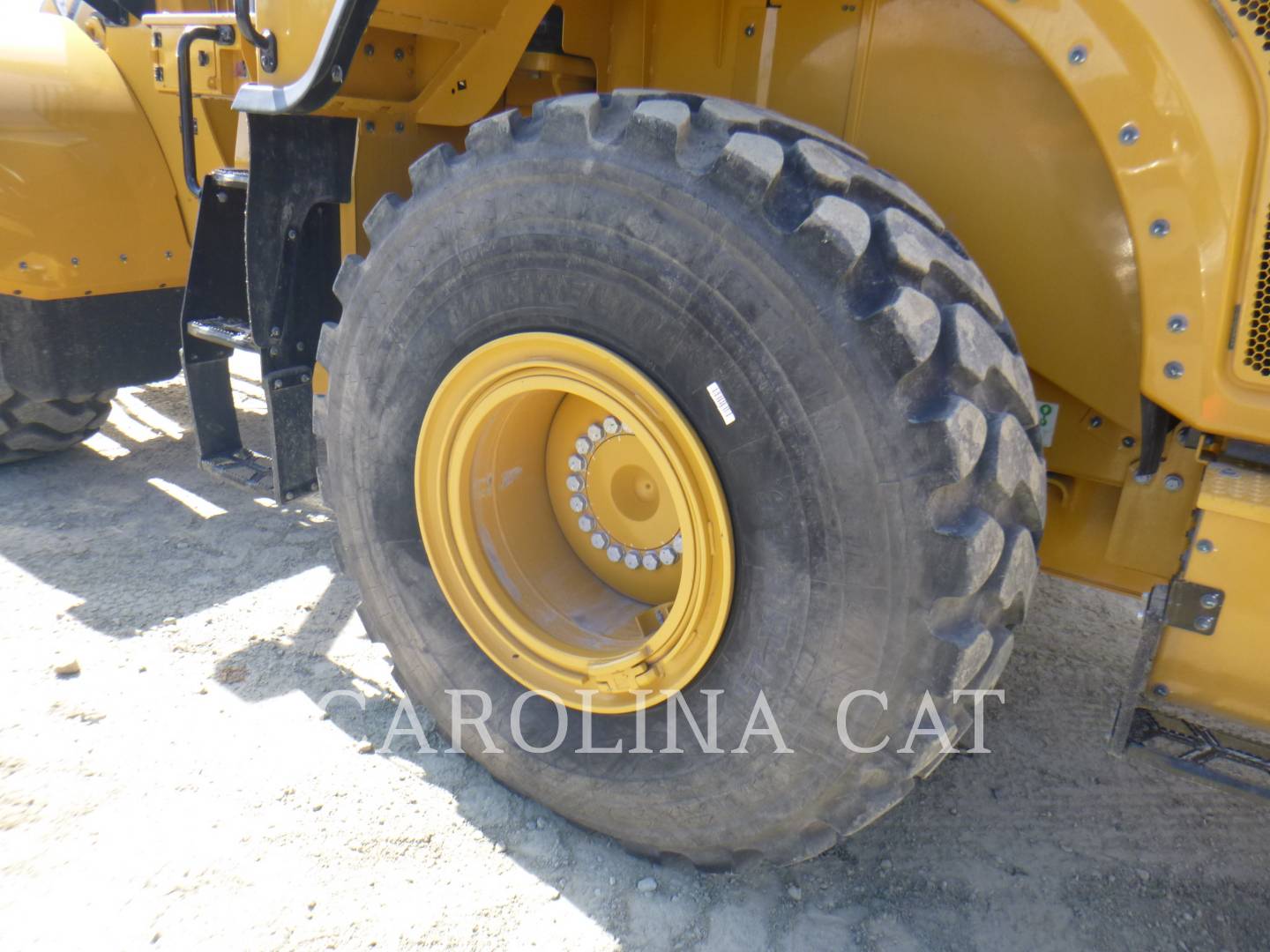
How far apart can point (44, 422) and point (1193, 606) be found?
4504mm

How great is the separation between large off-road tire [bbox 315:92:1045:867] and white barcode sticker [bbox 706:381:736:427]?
0.03 ft

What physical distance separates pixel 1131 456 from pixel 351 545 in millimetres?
1934

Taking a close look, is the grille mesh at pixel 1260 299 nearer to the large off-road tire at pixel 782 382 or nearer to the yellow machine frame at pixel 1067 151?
the yellow machine frame at pixel 1067 151

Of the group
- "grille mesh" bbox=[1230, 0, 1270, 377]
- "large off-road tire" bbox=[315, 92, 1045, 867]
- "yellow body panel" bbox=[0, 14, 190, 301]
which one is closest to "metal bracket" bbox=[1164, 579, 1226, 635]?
"large off-road tire" bbox=[315, 92, 1045, 867]

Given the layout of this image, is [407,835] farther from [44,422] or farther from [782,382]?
[44,422]

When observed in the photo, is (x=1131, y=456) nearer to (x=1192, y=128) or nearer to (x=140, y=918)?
(x=1192, y=128)

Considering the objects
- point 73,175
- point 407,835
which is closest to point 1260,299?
point 407,835

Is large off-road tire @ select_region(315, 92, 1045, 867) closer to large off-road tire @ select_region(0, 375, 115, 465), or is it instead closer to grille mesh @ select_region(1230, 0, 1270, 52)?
grille mesh @ select_region(1230, 0, 1270, 52)

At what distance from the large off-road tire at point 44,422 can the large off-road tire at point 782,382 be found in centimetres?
288

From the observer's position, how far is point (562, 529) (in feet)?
8.07

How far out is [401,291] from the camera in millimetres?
2164

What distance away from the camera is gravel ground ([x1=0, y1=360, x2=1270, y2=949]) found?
2.08m

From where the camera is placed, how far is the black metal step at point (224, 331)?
2.96m

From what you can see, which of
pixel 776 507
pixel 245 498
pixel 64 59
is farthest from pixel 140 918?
pixel 64 59
